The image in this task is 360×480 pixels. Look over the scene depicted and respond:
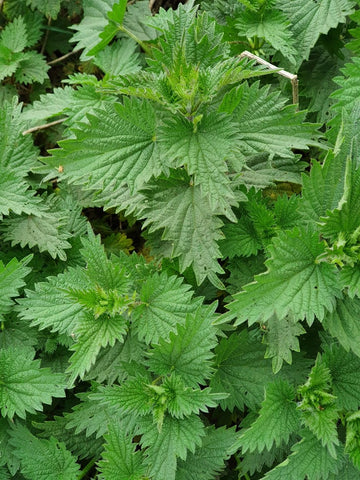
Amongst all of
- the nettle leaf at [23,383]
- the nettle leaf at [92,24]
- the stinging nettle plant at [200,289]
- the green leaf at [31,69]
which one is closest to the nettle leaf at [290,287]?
the stinging nettle plant at [200,289]

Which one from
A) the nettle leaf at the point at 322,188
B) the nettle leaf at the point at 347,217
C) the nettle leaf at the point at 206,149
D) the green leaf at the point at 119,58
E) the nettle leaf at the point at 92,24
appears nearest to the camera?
the nettle leaf at the point at 347,217

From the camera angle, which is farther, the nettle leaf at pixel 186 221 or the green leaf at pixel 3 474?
the green leaf at pixel 3 474

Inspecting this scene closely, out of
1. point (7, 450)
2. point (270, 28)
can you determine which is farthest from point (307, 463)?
point (270, 28)

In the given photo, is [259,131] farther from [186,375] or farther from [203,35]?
[186,375]

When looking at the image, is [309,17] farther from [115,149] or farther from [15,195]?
[15,195]

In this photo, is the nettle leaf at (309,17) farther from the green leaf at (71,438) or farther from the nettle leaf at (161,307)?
the green leaf at (71,438)

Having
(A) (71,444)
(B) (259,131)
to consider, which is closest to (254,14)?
(B) (259,131)

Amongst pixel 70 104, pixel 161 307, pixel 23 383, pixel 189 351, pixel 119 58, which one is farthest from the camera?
pixel 119 58

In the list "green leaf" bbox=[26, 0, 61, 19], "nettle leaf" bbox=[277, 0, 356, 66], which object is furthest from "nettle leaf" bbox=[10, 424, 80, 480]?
"green leaf" bbox=[26, 0, 61, 19]

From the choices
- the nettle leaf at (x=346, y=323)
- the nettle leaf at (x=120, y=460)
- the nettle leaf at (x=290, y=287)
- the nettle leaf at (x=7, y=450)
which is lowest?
the nettle leaf at (x=7, y=450)
